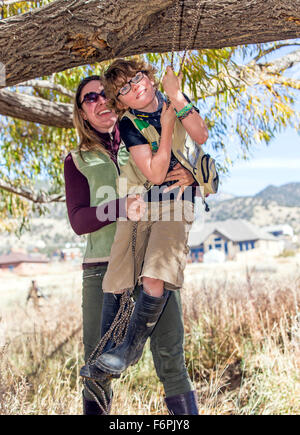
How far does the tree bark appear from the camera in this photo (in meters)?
2.14

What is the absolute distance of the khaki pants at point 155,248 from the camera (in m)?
1.91

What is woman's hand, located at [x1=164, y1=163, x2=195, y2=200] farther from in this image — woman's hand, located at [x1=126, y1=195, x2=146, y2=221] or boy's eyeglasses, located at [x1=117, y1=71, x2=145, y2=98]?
boy's eyeglasses, located at [x1=117, y1=71, x2=145, y2=98]

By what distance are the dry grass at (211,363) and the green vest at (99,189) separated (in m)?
0.99

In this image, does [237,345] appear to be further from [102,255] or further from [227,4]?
[227,4]

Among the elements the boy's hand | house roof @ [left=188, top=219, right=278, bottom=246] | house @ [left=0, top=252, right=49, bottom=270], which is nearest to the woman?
the boy's hand

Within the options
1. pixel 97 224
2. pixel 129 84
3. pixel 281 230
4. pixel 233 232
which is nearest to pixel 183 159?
pixel 129 84

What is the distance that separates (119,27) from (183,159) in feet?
2.15

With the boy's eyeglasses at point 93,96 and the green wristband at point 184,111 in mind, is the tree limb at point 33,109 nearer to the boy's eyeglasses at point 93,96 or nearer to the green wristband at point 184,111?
the boy's eyeglasses at point 93,96

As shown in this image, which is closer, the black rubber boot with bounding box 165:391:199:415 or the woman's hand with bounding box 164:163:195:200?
the woman's hand with bounding box 164:163:195:200

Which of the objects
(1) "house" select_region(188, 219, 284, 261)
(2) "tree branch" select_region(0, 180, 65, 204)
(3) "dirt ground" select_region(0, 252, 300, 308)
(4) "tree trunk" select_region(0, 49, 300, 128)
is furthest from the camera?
(1) "house" select_region(188, 219, 284, 261)

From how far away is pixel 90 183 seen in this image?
7.95 ft

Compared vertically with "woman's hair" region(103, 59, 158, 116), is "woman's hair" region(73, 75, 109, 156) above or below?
below

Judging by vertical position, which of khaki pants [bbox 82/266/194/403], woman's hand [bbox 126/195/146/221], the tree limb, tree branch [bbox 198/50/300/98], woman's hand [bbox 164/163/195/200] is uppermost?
tree branch [bbox 198/50/300/98]

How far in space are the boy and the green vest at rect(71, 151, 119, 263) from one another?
29 centimetres
